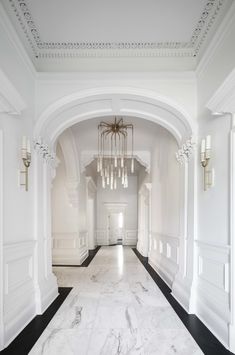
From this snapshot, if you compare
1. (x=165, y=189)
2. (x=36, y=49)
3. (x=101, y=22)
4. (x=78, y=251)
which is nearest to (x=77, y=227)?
(x=78, y=251)

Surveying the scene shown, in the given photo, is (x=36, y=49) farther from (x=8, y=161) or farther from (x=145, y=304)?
(x=145, y=304)

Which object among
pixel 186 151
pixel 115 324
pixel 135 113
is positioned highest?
pixel 135 113

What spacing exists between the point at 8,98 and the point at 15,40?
3.70ft

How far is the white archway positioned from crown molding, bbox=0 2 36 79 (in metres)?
0.61

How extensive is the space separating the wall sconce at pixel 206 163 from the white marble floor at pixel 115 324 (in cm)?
186

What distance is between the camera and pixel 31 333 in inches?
137

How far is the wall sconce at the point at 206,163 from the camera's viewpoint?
366 centimetres

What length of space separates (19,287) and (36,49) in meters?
3.29

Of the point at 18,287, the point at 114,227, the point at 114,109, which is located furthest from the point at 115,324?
the point at 114,227

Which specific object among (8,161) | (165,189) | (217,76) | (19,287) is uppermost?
(217,76)

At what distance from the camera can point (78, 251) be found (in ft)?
29.2

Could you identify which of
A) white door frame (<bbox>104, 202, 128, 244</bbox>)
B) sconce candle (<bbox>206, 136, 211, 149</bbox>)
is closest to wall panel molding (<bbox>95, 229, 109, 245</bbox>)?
white door frame (<bbox>104, 202, 128, 244</bbox>)

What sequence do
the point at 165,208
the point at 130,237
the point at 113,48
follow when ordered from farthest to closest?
the point at 130,237, the point at 165,208, the point at 113,48

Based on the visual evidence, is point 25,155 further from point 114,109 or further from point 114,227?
point 114,227
